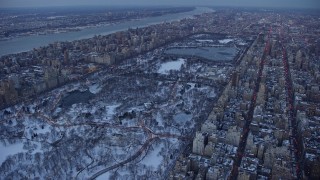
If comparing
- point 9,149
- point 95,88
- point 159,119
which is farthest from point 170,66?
point 9,149

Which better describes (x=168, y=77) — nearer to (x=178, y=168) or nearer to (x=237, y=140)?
(x=237, y=140)

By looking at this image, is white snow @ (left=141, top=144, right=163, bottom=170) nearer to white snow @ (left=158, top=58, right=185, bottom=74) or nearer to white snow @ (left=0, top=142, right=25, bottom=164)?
white snow @ (left=0, top=142, right=25, bottom=164)

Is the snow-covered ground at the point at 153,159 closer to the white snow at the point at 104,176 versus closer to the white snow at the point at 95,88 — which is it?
the white snow at the point at 104,176

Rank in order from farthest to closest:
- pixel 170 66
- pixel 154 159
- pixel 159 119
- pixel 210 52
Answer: pixel 210 52 < pixel 170 66 < pixel 159 119 < pixel 154 159

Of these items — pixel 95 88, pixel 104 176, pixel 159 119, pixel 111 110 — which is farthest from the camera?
pixel 95 88

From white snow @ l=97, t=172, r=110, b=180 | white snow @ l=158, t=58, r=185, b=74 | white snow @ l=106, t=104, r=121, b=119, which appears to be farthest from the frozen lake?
white snow @ l=97, t=172, r=110, b=180

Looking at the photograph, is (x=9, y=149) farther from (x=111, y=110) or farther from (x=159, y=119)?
(x=159, y=119)

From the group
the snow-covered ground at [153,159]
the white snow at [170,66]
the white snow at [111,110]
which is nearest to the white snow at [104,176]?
the snow-covered ground at [153,159]
